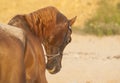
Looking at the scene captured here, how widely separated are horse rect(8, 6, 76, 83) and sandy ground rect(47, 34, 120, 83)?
14.4 feet

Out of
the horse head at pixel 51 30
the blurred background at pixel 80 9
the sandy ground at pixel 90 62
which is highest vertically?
the horse head at pixel 51 30

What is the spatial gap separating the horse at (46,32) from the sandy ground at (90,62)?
4.40m

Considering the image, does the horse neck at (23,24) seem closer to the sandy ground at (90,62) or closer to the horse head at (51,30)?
the horse head at (51,30)

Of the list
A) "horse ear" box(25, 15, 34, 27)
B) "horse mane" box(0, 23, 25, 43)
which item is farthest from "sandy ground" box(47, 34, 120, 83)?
"horse mane" box(0, 23, 25, 43)

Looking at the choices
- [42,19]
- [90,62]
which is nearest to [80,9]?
[90,62]

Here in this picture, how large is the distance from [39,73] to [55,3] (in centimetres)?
2323

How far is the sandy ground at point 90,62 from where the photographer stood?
1152 centimetres

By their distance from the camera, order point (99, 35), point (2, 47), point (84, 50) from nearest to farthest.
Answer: point (2, 47) < point (84, 50) < point (99, 35)

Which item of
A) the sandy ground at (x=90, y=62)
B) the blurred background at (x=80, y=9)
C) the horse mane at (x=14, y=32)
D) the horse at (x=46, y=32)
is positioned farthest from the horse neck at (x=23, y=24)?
the blurred background at (x=80, y=9)

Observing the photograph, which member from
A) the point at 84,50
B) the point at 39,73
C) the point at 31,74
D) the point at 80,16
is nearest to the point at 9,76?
the point at 31,74

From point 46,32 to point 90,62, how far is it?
766 cm

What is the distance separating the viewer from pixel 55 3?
95.0ft

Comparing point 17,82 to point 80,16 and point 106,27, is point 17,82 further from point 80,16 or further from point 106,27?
point 80,16

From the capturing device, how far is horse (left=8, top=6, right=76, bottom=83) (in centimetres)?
595
